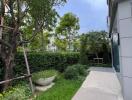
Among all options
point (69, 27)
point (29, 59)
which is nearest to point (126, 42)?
point (29, 59)

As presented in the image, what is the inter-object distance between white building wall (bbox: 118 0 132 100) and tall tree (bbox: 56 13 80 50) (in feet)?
64.3

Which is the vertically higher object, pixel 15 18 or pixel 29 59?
pixel 15 18

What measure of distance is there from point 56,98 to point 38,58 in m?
4.46

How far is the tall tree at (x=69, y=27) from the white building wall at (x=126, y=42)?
19.6m

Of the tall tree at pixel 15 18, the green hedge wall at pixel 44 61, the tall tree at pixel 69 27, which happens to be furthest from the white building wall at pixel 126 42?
the tall tree at pixel 69 27

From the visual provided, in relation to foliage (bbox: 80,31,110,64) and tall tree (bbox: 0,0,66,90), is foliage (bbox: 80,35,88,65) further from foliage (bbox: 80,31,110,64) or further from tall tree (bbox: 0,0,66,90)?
tall tree (bbox: 0,0,66,90)

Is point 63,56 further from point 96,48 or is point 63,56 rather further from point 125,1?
point 125,1

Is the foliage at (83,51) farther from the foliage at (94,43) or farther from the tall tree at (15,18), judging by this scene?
the tall tree at (15,18)

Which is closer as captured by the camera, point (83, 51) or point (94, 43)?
point (83, 51)

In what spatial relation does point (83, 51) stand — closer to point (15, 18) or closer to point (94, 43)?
point (94, 43)

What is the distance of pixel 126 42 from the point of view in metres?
5.84

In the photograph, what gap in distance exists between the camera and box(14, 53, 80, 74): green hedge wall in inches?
383

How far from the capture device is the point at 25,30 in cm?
1046

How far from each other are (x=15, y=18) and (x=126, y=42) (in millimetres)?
4675
